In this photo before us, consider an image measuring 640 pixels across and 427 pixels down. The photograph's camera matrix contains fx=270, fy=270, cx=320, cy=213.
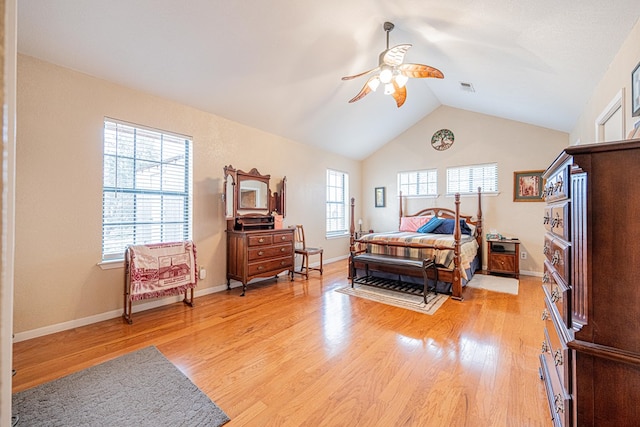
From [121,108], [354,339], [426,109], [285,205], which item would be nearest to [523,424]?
[354,339]

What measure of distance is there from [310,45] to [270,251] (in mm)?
2755

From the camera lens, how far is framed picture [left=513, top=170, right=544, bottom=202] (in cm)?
468

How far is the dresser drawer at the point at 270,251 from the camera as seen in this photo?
383 cm

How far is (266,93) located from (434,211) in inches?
159

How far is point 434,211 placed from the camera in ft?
18.6

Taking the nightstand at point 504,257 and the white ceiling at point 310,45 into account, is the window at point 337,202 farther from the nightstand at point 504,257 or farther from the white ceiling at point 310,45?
the nightstand at point 504,257

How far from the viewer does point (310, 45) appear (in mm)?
3072

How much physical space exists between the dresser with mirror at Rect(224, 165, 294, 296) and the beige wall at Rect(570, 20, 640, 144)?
3.85 meters

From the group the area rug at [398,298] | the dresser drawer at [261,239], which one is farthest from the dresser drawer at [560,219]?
the dresser drawer at [261,239]

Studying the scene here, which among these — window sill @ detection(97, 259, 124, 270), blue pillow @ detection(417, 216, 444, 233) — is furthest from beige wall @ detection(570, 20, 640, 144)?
window sill @ detection(97, 259, 124, 270)

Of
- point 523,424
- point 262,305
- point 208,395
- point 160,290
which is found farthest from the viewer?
point 262,305

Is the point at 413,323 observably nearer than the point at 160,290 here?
Yes

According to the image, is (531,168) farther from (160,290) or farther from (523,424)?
(160,290)

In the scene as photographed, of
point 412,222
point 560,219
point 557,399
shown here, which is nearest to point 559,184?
point 560,219
